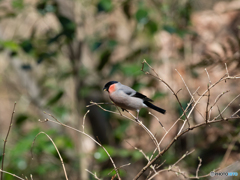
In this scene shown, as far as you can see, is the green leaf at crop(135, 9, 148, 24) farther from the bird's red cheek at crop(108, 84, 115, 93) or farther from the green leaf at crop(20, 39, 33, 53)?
the green leaf at crop(20, 39, 33, 53)

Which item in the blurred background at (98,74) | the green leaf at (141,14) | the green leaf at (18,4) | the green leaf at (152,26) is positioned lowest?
the blurred background at (98,74)

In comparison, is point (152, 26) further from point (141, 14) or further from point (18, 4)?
point (18, 4)

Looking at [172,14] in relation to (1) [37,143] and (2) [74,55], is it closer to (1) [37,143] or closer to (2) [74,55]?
(2) [74,55]

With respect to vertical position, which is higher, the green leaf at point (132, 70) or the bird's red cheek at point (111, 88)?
the green leaf at point (132, 70)

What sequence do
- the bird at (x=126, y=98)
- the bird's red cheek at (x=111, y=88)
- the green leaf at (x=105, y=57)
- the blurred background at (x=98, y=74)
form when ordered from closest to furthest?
the bird at (x=126, y=98)
the bird's red cheek at (x=111, y=88)
the blurred background at (x=98, y=74)
the green leaf at (x=105, y=57)

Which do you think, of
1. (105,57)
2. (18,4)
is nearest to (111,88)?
(105,57)

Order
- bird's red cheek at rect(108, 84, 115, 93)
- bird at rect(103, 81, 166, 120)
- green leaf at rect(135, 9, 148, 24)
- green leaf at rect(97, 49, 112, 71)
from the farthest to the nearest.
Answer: green leaf at rect(97, 49, 112, 71), green leaf at rect(135, 9, 148, 24), bird's red cheek at rect(108, 84, 115, 93), bird at rect(103, 81, 166, 120)

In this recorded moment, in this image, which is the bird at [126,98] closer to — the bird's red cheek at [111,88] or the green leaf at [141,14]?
the bird's red cheek at [111,88]

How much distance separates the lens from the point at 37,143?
10.3 ft

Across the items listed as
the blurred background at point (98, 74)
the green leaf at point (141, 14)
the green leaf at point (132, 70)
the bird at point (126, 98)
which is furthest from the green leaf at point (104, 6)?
the bird at point (126, 98)

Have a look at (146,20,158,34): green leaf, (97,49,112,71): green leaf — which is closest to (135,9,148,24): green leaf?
(146,20,158,34): green leaf

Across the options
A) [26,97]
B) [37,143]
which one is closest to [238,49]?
[37,143]

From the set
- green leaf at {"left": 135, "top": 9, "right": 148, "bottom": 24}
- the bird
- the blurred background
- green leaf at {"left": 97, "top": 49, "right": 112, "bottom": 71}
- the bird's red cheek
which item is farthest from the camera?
green leaf at {"left": 97, "top": 49, "right": 112, "bottom": 71}

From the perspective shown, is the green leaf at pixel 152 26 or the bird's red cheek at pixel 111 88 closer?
the bird's red cheek at pixel 111 88
